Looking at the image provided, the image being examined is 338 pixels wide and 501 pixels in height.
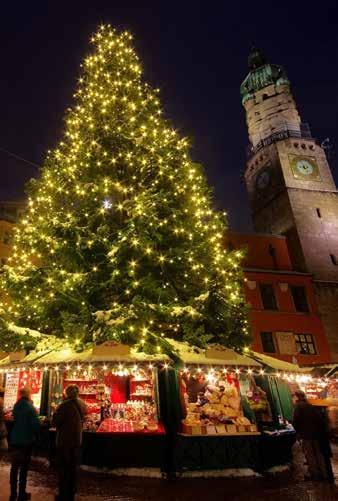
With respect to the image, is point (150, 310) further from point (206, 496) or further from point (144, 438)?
point (206, 496)

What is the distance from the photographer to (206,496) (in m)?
6.26

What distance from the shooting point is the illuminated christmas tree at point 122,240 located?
9.47 meters

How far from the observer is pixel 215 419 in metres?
8.65

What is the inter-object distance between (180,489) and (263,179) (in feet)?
103

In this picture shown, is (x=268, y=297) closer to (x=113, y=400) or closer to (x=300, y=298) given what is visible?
(x=300, y=298)

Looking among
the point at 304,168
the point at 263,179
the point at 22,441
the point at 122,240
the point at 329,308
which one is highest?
the point at 263,179

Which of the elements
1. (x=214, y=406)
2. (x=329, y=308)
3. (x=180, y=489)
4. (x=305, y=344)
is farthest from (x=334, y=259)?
(x=180, y=489)

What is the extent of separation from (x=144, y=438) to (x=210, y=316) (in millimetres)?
3748

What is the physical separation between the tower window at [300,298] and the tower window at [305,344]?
1.92 meters

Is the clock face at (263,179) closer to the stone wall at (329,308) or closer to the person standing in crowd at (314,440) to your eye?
the stone wall at (329,308)

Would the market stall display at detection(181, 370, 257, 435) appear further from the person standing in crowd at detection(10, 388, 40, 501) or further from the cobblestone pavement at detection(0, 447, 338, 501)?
the person standing in crowd at detection(10, 388, 40, 501)

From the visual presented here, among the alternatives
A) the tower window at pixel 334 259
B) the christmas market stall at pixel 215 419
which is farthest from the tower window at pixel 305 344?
the christmas market stall at pixel 215 419

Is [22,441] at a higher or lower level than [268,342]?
lower

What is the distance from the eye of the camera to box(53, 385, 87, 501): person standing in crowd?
18.3 ft
